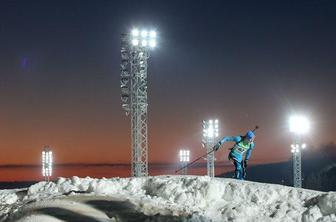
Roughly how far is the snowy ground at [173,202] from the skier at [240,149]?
2238mm

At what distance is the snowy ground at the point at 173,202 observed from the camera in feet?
47.6

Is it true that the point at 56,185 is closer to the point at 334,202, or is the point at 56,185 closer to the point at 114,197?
the point at 114,197

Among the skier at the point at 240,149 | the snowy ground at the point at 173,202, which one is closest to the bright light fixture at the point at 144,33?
the skier at the point at 240,149

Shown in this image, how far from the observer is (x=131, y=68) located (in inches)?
1332

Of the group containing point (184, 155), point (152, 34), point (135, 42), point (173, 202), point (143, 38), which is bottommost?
point (173, 202)

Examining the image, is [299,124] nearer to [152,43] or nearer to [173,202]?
[152,43]

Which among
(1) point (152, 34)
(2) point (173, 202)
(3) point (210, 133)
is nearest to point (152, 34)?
(1) point (152, 34)

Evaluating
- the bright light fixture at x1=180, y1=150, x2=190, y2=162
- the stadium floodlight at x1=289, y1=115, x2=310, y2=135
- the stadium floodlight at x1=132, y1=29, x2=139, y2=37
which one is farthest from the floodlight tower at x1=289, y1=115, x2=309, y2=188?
the stadium floodlight at x1=132, y1=29, x2=139, y2=37

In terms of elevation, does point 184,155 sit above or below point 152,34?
below

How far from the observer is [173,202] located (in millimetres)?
15812

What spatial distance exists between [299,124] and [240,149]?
20.4 m

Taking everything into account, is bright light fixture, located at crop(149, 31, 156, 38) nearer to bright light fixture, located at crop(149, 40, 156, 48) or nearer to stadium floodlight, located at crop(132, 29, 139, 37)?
bright light fixture, located at crop(149, 40, 156, 48)

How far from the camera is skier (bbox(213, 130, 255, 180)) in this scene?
18.9m

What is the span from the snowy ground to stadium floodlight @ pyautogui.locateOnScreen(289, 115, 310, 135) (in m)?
22.6
